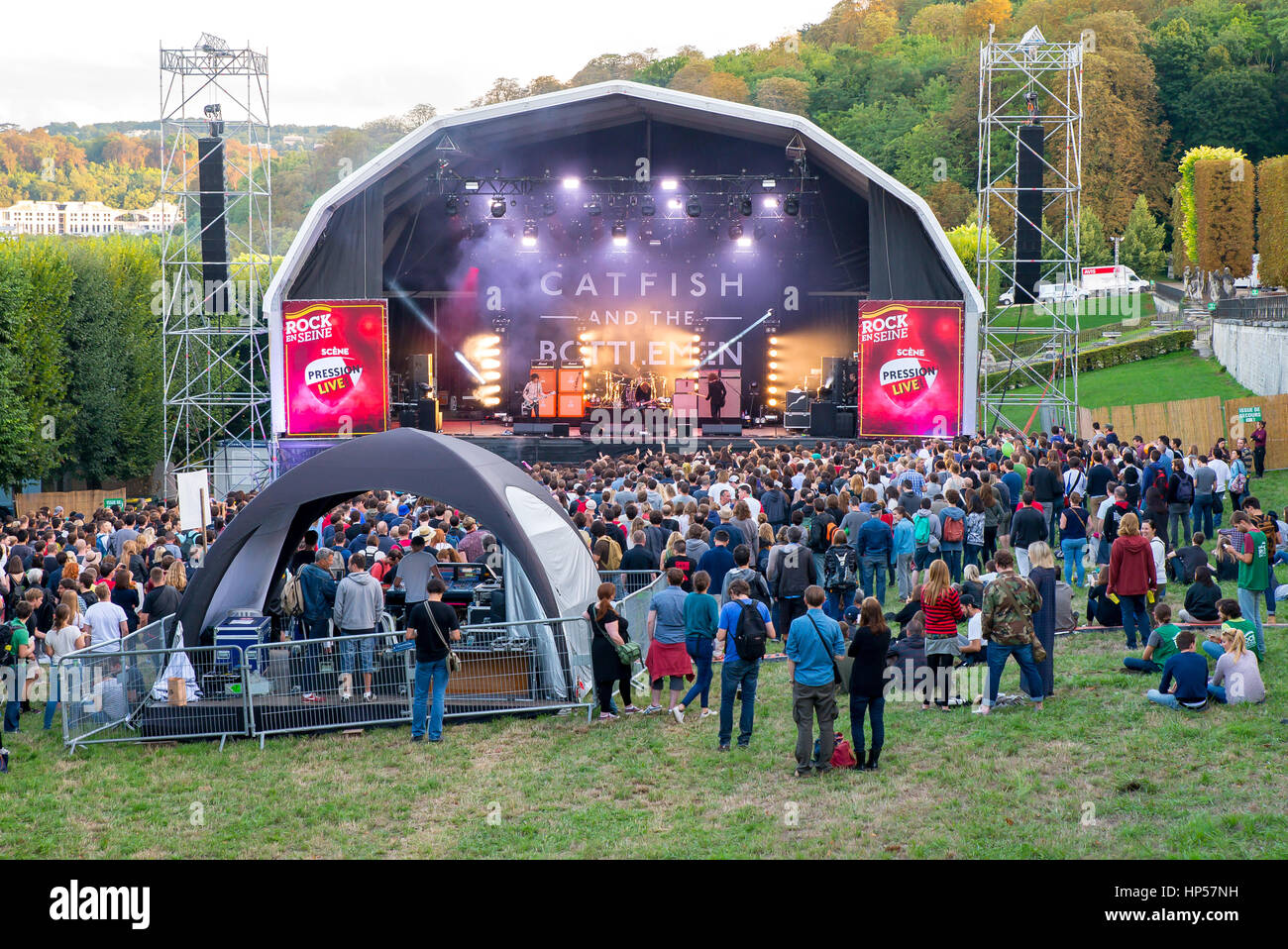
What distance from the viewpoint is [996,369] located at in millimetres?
47375

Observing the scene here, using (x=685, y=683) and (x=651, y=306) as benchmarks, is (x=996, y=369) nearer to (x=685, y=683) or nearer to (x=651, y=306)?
(x=651, y=306)

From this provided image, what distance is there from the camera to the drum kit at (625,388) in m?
28.1

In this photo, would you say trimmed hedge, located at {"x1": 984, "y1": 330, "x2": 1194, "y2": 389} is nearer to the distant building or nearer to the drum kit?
the drum kit

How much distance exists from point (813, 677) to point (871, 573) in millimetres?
5020

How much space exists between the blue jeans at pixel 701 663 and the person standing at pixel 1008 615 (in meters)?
1.97

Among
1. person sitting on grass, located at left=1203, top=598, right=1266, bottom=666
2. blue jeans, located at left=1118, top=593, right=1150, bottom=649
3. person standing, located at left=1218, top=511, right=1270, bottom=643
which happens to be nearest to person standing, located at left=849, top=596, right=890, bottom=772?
person sitting on grass, located at left=1203, top=598, right=1266, bottom=666

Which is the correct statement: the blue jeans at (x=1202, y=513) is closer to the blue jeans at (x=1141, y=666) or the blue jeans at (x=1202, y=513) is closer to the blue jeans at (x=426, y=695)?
the blue jeans at (x=1141, y=666)

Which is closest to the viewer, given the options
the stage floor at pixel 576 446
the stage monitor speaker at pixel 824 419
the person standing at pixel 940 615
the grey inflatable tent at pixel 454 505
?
the person standing at pixel 940 615

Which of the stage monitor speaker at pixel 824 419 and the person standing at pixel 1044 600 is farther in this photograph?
the stage monitor speaker at pixel 824 419

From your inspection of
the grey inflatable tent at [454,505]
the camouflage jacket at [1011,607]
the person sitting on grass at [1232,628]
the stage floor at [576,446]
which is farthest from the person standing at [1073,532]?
the stage floor at [576,446]

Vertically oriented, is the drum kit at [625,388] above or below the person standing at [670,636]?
above

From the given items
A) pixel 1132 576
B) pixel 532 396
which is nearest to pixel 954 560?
pixel 1132 576

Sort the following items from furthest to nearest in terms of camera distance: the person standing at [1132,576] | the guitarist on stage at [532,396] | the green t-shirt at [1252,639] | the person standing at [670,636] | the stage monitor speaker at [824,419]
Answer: the guitarist on stage at [532,396] → the stage monitor speaker at [824,419] → the person standing at [1132,576] → the green t-shirt at [1252,639] → the person standing at [670,636]
